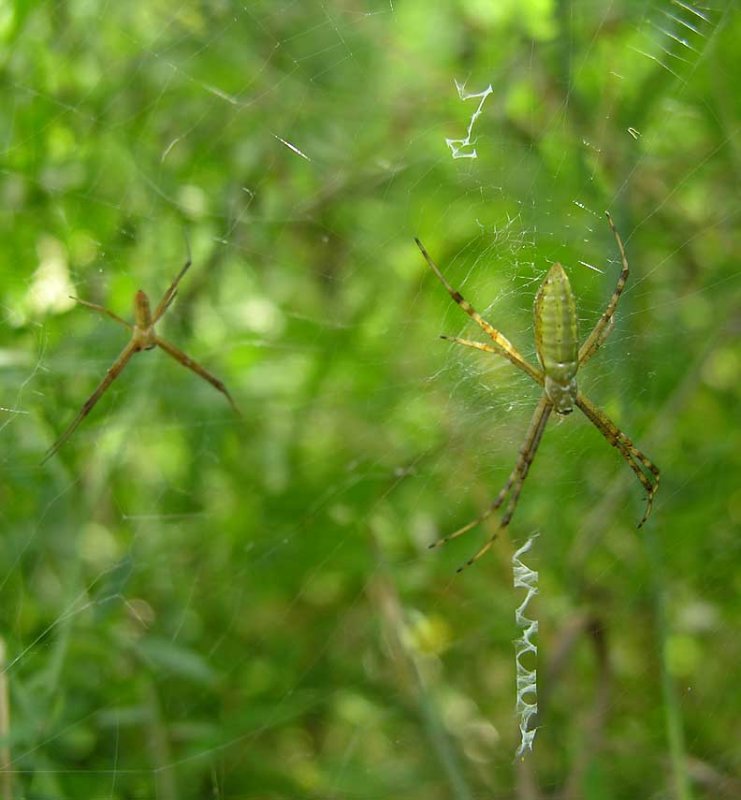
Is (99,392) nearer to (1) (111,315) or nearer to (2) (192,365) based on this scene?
(1) (111,315)

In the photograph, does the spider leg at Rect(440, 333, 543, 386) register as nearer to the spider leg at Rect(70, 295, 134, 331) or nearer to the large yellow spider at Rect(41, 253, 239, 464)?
the large yellow spider at Rect(41, 253, 239, 464)

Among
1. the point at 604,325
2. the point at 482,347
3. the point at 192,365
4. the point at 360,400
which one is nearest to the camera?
the point at 482,347

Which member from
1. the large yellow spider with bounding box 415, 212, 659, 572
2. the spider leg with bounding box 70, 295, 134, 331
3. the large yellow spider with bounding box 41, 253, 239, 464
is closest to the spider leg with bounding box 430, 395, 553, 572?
the large yellow spider with bounding box 415, 212, 659, 572

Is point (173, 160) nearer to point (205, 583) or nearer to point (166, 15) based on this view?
point (166, 15)

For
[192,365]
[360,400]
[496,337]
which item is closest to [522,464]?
[496,337]

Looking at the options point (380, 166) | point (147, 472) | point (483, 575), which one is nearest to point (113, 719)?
point (147, 472)
